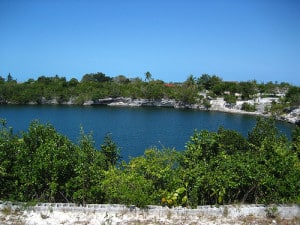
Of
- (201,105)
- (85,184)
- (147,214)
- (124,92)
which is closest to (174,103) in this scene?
(201,105)

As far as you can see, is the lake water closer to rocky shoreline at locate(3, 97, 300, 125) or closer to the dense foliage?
rocky shoreline at locate(3, 97, 300, 125)

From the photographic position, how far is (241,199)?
31.4 ft

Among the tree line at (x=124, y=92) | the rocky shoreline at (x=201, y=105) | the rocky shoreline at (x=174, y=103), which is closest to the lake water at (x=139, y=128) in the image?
the rocky shoreline at (x=201, y=105)

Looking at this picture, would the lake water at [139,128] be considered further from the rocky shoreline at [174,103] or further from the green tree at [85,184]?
the green tree at [85,184]

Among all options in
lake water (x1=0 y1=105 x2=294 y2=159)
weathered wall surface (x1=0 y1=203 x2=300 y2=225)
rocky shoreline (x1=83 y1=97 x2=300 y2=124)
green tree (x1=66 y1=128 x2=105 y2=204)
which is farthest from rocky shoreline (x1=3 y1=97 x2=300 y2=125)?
green tree (x1=66 y1=128 x2=105 y2=204)

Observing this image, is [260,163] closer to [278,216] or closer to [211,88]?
[278,216]

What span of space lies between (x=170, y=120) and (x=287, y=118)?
22864 millimetres

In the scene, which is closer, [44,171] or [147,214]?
[147,214]

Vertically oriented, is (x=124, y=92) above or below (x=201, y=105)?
above

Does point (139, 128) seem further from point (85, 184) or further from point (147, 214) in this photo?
point (147, 214)

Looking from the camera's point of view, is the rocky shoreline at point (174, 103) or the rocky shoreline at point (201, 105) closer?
the rocky shoreline at point (201, 105)

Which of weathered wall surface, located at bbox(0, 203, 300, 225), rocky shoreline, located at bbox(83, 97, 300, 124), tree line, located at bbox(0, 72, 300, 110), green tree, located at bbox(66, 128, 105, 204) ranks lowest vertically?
weathered wall surface, located at bbox(0, 203, 300, 225)

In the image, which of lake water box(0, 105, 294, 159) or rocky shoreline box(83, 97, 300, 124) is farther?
rocky shoreline box(83, 97, 300, 124)

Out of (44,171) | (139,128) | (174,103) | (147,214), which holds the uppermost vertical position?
(174,103)
